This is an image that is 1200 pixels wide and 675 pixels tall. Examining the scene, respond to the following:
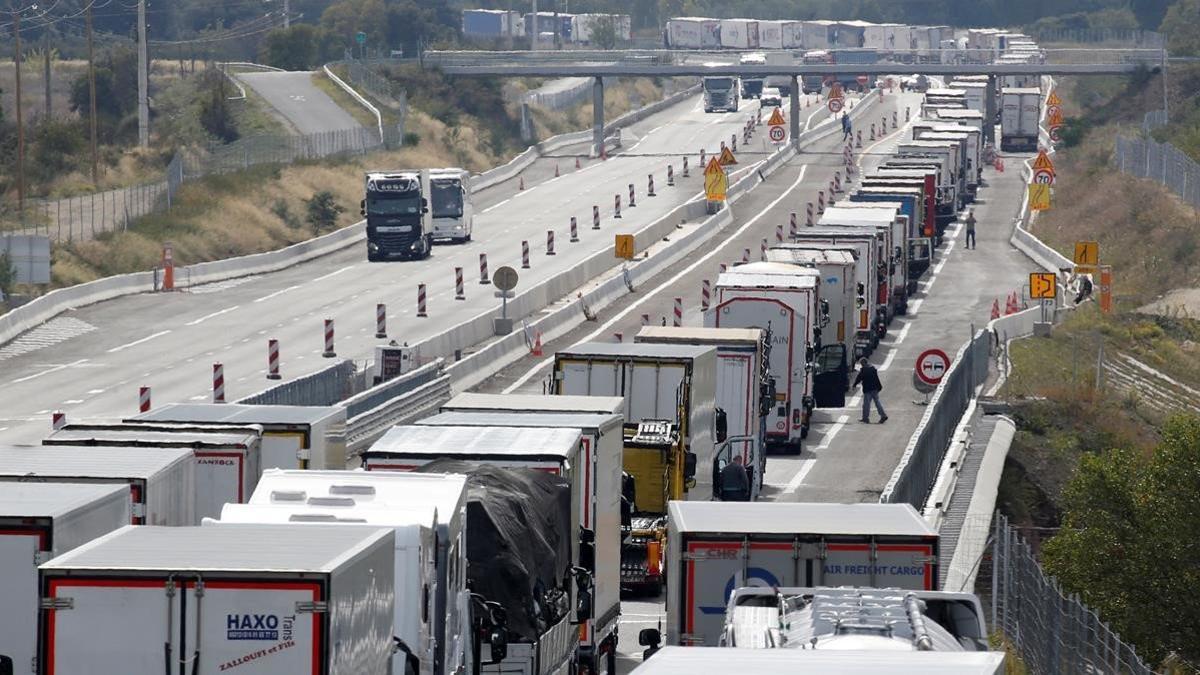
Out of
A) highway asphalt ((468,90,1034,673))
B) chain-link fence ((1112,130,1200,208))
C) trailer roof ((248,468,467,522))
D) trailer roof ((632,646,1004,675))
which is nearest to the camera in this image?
trailer roof ((632,646,1004,675))

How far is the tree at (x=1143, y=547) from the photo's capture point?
27.9m

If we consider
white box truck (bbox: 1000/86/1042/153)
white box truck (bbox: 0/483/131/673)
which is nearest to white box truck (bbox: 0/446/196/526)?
white box truck (bbox: 0/483/131/673)

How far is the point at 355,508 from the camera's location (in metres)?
15.5

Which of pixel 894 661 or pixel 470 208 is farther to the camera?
pixel 470 208

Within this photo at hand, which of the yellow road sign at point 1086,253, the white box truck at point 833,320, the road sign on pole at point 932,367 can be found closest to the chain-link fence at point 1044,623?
the road sign on pole at point 932,367

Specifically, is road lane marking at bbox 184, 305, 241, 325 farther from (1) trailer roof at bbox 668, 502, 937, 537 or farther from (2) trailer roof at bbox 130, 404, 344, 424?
(1) trailer roof at bbox 668, 502, 937, 537

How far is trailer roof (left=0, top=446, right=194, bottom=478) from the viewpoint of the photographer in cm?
1781

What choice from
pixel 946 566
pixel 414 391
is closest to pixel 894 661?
pixel 946 566

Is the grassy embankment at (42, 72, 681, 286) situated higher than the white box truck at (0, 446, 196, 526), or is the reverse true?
the white box truck at (0, 446, 196, 526)

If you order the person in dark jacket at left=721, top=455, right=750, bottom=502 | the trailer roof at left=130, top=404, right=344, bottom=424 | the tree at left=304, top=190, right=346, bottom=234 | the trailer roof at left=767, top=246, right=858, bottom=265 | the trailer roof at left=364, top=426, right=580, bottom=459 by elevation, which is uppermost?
the trailer roof at left=364, top=426, right=580, bottom=459

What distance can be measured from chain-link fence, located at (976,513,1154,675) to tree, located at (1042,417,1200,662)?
4377 millimetres

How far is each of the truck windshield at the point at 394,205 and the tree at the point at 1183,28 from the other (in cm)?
7613

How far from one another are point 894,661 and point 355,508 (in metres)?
5.58

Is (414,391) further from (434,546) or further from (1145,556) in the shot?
(434,546)
